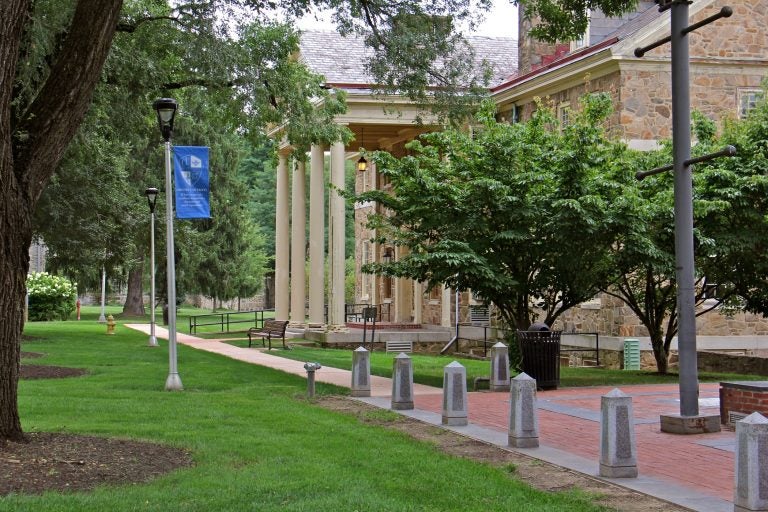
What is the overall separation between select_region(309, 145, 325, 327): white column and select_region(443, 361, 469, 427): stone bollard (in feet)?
65.4

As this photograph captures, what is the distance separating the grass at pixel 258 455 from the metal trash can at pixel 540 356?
3.38 metres

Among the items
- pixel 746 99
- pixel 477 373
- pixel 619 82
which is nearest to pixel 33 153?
pixel 477 373

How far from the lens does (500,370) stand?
55.9ft

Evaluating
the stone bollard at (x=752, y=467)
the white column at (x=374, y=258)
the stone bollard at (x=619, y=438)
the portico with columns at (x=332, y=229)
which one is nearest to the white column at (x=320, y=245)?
the portico with columns at (x=332, y=229)

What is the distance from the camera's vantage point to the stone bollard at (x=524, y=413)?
33.7 feet

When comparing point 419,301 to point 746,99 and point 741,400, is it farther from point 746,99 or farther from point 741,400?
point 741,400

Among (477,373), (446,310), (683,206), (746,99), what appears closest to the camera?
(683,206)

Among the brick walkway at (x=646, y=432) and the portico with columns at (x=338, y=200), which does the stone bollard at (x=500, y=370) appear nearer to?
the brick walkway at (x=646, y=432)

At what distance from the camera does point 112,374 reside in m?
19.2

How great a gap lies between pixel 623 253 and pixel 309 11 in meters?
7.08

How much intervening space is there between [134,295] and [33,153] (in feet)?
184

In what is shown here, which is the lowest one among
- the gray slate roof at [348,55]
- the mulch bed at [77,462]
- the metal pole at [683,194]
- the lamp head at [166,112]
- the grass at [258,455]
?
the grass at [258,455]

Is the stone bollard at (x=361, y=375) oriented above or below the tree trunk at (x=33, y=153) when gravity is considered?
below

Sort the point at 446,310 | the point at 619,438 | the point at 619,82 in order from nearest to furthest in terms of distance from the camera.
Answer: the point at 619,438 → the point at 619,82 → the point at 446,310
